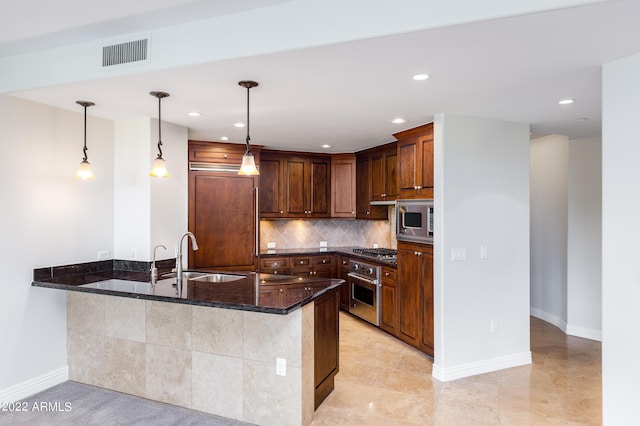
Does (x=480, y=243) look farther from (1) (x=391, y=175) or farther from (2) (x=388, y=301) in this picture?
(1) (x=391, y=175)

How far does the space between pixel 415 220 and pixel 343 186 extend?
6.82 ft

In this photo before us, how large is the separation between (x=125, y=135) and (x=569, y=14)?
12.1ft

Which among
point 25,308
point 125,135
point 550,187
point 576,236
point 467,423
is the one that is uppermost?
point 125,135

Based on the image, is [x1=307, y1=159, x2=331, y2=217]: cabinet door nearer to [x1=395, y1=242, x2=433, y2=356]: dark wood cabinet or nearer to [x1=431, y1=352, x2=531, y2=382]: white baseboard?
[x1=395, y1=242, x2=433, y2=356]: dark wood cabinet

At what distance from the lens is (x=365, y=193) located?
572cm

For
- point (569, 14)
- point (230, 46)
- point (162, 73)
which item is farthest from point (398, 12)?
point (162, 73)

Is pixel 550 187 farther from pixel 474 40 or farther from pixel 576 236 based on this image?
pixel 474 40

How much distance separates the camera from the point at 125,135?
12.7 feet

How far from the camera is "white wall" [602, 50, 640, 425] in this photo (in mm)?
2275

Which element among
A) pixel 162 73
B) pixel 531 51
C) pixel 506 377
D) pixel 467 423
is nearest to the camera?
pixel 531 51

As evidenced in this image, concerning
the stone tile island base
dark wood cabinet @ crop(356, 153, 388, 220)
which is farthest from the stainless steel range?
the stone tile island base

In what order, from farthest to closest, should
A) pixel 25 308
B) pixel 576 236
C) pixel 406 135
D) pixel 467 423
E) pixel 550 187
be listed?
pixel 550 187, pixel 576 236, pixel 406 135, pixel 25 308, pixel 467 423

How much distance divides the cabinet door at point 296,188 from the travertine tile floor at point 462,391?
216 cm

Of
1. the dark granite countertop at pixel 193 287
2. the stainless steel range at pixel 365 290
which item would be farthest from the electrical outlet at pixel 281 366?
the stainless steel range at pixel 365 290
